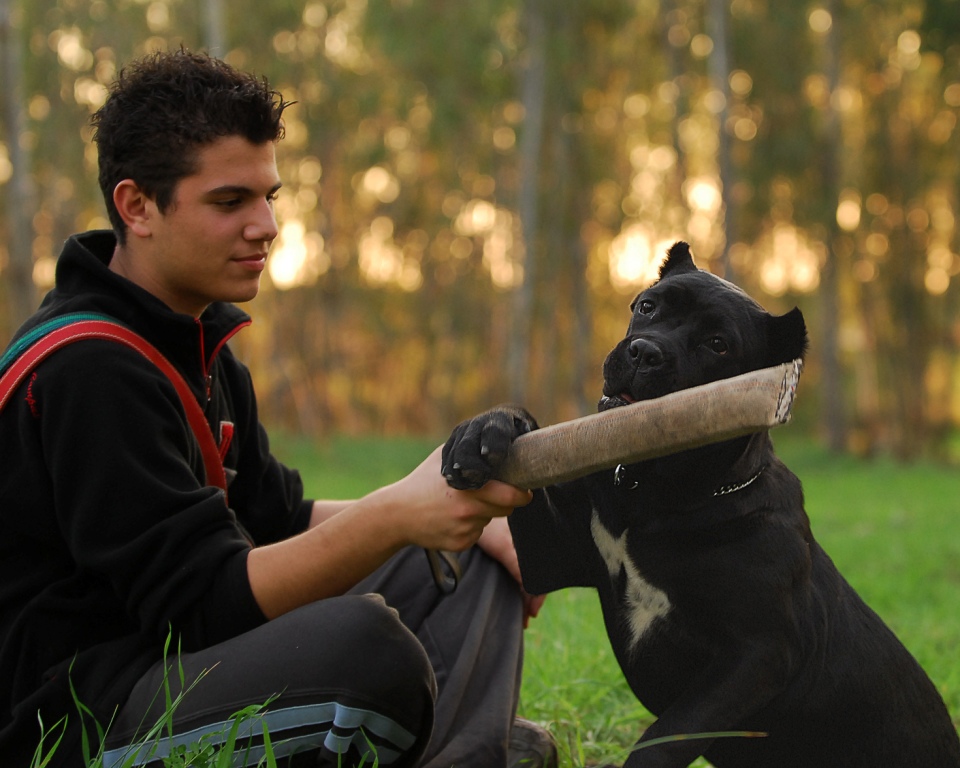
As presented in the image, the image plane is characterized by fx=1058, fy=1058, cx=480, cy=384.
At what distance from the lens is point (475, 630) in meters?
2.92

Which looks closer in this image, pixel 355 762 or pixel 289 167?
pixel 355 762

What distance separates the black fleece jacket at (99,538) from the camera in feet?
7.23

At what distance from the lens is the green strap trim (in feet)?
7.55

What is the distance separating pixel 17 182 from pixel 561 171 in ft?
53.3

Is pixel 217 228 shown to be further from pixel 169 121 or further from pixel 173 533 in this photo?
pixel 173 533

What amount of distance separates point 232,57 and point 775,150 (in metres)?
13.9

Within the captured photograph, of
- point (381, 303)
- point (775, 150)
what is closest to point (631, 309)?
point (775, 150)

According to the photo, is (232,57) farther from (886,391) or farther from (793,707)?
(793,707)

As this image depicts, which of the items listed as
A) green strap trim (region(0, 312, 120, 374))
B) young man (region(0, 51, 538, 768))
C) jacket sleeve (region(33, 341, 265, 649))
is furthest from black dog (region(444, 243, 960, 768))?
green strap trim (region(0, 312, 120, 374))

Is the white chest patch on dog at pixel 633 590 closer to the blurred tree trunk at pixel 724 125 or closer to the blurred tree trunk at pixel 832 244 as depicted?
the blurred tree trunk at pixel 724 125

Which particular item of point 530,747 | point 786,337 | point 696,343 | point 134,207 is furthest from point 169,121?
point 530,747

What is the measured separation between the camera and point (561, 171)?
1003 inches

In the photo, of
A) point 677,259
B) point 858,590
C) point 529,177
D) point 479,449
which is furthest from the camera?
point 529,177

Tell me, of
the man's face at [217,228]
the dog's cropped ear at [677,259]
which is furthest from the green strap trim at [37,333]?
the dog's cropped ear at [677,259]
